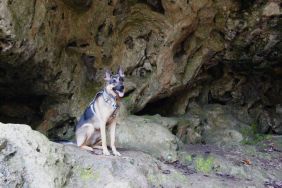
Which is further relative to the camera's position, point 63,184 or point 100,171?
point 100,171

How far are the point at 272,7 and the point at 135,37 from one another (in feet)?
10.1

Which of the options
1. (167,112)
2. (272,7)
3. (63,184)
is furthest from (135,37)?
(63,184)

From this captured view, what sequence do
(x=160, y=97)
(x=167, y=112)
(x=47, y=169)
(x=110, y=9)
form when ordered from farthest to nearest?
(x=167, y=112) → (x=160, y=97) → (x=110, y=9) → (x=47, y=169)

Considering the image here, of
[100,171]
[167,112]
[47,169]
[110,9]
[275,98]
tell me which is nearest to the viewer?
[47,169]

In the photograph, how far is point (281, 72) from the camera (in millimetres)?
10727

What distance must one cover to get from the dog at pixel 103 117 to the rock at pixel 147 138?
1034 mm

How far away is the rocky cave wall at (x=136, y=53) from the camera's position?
8.09 metres

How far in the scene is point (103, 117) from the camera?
266 inches

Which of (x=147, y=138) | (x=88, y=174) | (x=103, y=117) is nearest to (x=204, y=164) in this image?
(x=147, y=138)

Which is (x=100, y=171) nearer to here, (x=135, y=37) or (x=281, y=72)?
(x=135, y=37)

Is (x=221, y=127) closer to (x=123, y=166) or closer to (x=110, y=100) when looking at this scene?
(x=110, y=100)

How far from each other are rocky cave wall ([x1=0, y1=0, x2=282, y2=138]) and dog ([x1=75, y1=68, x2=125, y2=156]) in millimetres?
1597

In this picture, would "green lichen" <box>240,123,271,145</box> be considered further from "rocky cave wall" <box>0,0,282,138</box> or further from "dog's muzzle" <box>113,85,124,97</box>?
"dog's muzzle" <box>113,85,124,97</box>

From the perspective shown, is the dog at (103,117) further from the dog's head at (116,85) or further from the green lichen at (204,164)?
the green lichen at (204,164)
